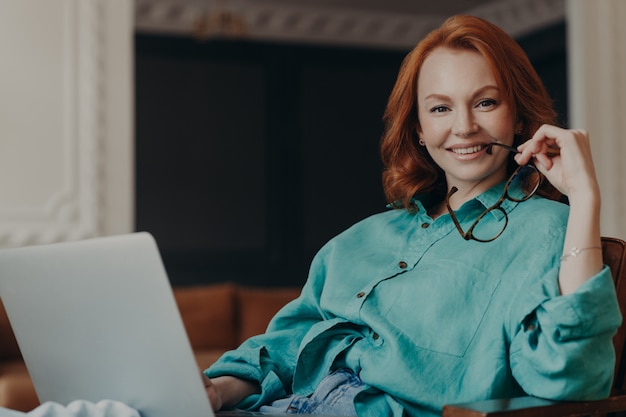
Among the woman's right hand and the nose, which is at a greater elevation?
the nose

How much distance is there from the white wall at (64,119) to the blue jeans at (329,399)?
8.67ft

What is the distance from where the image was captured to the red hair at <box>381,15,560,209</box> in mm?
1698

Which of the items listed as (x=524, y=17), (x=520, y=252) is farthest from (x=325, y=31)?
(x=520, y=252)

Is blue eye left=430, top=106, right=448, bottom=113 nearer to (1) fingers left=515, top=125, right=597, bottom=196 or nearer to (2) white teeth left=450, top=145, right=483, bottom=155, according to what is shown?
(2) white teeth left=450, top=145, right=483, bottom=155

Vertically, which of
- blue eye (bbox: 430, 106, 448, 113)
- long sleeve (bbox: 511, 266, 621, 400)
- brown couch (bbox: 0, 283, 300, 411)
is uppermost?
blue eye (bbox: 430, 106, 448, 113)

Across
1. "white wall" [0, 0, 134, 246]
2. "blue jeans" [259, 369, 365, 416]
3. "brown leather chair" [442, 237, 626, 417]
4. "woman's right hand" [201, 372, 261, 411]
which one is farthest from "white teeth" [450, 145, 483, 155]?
"white wall" [0, 0, 134, 246]

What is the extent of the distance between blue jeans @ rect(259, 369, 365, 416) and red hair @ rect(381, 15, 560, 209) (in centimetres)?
41

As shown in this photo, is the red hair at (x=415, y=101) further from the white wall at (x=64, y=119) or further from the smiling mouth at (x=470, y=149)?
the white wall at (x=64, y=119)

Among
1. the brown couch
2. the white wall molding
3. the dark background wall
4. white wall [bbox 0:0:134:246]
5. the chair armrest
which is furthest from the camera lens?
the dark background wall

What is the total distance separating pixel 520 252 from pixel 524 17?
19.3 ft

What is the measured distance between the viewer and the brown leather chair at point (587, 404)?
1.33 meters

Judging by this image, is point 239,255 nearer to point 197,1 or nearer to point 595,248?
point 197,1

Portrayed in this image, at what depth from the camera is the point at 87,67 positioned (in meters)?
4.17

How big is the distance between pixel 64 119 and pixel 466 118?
113 inches
